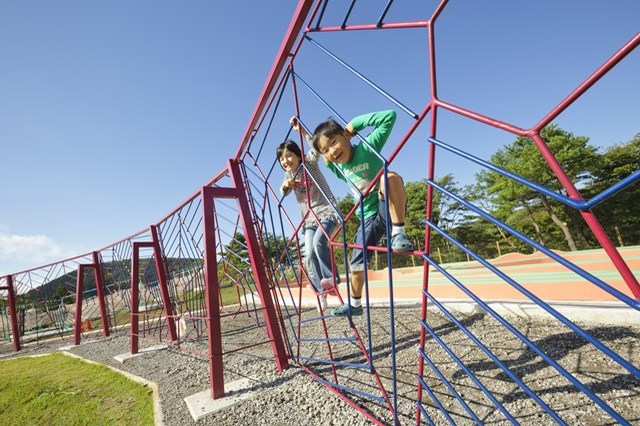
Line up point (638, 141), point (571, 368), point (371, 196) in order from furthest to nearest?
point (638, 141) < point (571, 368) < point (371, 196)

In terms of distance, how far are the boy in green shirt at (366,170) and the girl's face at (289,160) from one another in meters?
0.65

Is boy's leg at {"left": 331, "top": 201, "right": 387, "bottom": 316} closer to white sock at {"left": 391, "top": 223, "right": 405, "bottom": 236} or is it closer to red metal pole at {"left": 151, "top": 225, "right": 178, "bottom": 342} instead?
white sock at {"left": 391, "top": 223, "right": 405, "bottom": 236}

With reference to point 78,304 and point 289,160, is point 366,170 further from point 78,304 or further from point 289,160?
point 78,304

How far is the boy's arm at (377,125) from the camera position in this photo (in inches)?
72.9

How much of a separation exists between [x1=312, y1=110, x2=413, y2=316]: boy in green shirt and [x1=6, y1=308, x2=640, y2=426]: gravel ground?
0.87m

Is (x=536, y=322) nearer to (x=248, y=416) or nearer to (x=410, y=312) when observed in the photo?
(x=410, y=312)

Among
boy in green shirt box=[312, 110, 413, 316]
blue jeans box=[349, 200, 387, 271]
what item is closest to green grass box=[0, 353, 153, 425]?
blue jeans box=[349, 200, 387, 271]

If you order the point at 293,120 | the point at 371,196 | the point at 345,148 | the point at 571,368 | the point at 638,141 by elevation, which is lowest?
the point at 571,368

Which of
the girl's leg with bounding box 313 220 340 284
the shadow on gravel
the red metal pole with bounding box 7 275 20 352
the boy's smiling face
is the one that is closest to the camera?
the boy's smiling face

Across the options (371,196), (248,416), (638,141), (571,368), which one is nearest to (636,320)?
(571,368)

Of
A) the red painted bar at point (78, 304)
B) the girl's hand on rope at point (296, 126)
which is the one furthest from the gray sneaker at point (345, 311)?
the red painted bar at point (78, 304)

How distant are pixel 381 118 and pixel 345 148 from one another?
0.34 metres

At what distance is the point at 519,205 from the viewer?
25188 mm

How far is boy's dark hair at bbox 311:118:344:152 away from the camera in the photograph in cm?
209
